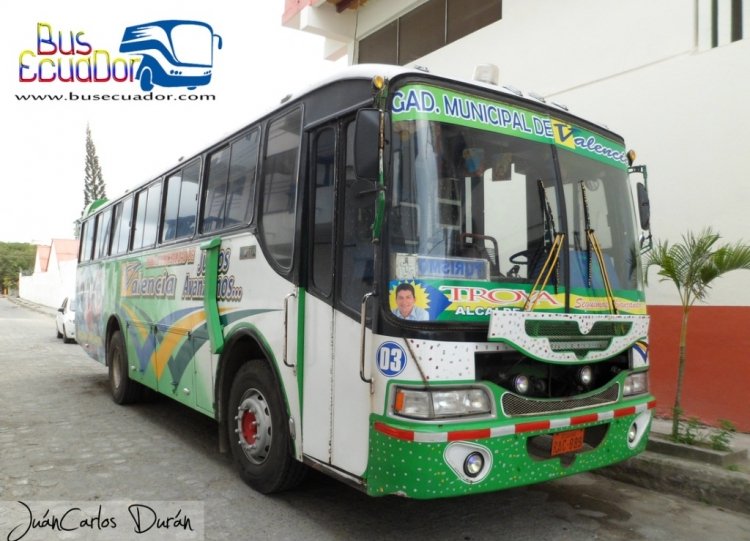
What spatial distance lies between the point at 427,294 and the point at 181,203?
13.4 feet

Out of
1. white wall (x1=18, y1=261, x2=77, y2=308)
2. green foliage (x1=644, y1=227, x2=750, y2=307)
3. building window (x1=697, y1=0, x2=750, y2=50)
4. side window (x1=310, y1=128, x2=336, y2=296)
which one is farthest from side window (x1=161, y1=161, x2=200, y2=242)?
Result: white wall (x1=18, y1=261, x2=77, y2=308)

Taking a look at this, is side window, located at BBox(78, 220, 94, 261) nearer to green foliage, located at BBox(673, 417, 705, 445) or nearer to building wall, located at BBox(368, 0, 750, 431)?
building wall, located at BBox(368, 0, 750, 431)

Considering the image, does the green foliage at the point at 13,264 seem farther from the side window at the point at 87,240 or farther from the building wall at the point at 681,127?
the building wall at the point at 681,127

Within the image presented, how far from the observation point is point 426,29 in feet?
36.5

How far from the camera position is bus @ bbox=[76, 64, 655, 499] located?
3340 mm

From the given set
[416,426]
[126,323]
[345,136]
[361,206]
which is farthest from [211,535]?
[126,323]

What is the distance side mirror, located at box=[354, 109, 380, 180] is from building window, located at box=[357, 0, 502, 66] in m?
7.05

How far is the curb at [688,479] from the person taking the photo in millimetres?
4660

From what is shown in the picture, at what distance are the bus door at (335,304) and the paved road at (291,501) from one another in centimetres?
68

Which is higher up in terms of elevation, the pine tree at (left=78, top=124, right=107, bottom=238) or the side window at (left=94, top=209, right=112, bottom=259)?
the pine tree at (left=78, top=124, right=107, bottom=238)

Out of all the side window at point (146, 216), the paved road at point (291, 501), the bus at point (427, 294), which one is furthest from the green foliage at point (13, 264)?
the bus at point (427, 294)

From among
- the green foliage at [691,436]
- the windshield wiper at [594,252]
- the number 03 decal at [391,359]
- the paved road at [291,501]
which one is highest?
the windshield wiper at [594,252]

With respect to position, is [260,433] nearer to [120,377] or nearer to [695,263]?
[695,263]

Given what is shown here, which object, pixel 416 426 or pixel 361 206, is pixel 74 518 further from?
pixel 361 206
